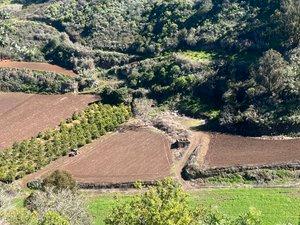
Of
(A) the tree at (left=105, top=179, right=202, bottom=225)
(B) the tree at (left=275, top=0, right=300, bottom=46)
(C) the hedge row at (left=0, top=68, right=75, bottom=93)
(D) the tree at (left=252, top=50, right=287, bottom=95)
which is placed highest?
(B) the tree at (left=275, top=0, right=300, bottom=46)

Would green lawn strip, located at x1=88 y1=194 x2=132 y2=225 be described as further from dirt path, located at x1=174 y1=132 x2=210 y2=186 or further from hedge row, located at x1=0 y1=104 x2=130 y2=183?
hedge row, located at x1=0 y1=104 x2=130 y2=183


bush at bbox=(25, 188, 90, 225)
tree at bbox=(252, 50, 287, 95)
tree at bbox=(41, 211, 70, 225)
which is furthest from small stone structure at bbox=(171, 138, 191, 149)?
tree at bbox=(41, 211, 70, 225)

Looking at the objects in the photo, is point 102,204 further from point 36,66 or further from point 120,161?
point 36,66

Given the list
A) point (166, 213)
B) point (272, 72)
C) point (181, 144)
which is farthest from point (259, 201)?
point (166, 213)

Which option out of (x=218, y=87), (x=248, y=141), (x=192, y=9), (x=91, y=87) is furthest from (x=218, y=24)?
(x=248, y=141)

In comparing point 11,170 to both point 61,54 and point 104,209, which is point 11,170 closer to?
point 104,209

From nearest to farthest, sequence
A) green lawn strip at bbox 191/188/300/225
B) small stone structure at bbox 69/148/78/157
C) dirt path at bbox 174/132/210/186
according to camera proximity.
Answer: green lawn strip at bbox 191/188/300/225 < dirt path at bbox 174/132/210/186 < small stone structure at bbox 69/148/78/157
